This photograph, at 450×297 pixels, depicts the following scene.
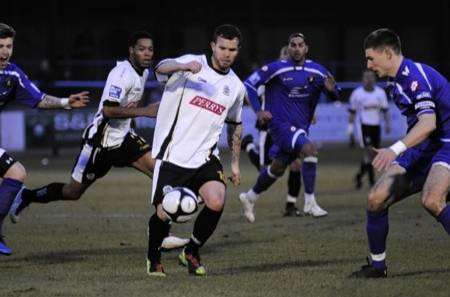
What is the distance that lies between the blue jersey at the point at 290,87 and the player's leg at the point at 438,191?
17.9 ft

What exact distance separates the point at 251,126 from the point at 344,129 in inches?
138

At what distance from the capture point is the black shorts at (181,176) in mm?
8758

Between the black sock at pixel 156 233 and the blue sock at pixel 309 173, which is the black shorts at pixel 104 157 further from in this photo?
the blue sock at pixel 309 173

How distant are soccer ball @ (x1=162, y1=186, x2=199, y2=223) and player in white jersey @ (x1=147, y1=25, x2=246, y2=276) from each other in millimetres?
240

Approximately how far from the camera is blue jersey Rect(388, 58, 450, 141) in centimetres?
814

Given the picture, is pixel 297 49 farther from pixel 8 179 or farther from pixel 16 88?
pixel 8 179

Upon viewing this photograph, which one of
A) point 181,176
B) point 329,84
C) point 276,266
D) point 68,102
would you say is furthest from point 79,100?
point 329,84

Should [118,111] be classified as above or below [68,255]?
above

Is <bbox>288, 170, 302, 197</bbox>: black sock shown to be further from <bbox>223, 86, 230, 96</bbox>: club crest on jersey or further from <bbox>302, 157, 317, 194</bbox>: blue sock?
<bbox>223, 86, 230, 96</bbox>: club crest on jersey

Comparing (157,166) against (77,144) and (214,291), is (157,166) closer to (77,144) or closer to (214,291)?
(214,291)

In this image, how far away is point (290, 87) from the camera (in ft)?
45.3

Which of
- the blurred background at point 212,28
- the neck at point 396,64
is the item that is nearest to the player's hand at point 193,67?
the neck at point 396,64

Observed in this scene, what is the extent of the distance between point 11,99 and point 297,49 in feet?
14.5

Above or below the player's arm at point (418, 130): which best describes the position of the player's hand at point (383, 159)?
below
